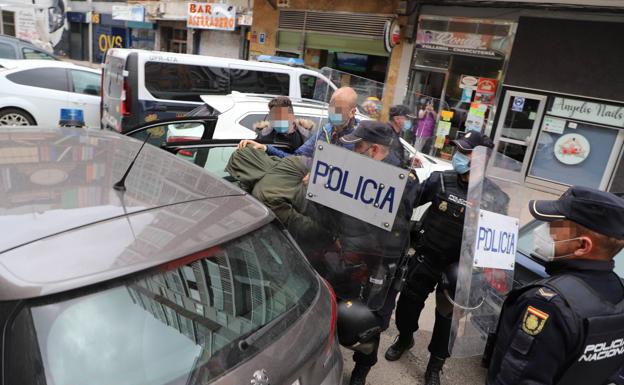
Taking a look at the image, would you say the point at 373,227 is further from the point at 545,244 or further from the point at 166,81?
the point at 166,81

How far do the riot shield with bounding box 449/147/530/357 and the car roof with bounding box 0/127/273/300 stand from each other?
1.13m

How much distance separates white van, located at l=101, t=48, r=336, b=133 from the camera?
Answer: 22.1ft

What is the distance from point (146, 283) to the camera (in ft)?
4.60

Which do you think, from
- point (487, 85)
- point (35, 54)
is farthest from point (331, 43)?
point (35, 54)

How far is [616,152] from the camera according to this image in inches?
346

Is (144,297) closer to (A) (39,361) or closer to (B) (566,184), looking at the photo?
(A) (39,361)

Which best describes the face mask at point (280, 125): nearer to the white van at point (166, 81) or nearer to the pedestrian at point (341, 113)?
the pedestrian at point (341, 113)

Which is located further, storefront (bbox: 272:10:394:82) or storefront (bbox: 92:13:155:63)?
storefront (bbox: 92:13:155:63)

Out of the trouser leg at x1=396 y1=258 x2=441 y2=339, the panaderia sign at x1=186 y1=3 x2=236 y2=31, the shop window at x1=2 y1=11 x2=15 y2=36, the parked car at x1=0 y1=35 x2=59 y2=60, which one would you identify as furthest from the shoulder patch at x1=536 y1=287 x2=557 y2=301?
the shop window at x1=2 y1=11 x2=15 y2=36

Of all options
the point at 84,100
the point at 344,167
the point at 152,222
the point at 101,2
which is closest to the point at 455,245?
the point at 344,167

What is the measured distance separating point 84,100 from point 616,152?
10704mm

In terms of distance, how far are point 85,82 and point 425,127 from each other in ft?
26.1

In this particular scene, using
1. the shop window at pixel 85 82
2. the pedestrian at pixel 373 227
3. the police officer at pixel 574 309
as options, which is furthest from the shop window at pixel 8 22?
the police officer at pixel 574 309

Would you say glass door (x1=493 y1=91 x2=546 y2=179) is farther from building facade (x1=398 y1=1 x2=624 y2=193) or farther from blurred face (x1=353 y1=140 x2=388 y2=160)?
blurred face (x1=353 y1=140 x2=388 y2=160)
